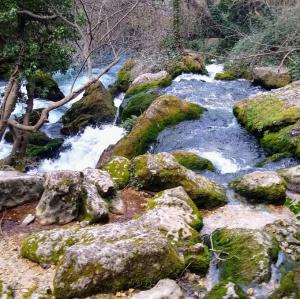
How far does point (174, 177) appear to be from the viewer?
7.96m

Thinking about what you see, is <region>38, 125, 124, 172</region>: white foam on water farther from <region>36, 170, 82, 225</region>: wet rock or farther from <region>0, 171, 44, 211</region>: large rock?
<region>36, 170, 82, 225</region>: wet rock

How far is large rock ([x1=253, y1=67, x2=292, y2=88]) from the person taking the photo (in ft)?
51.3

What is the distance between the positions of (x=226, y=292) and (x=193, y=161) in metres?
5.44

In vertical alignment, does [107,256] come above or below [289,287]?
above

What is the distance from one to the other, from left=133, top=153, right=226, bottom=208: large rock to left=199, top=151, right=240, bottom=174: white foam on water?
1.80 meters

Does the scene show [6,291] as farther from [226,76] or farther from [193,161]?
[226,76]

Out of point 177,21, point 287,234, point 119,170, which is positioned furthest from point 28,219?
point 177,21

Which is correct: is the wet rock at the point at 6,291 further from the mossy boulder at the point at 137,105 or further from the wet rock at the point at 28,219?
the mossy boulder at the point at 137,105

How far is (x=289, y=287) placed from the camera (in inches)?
185

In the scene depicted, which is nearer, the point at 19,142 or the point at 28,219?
the point at 28,219

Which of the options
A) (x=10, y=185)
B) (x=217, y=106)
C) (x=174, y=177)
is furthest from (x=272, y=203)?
(x=217, y=106)

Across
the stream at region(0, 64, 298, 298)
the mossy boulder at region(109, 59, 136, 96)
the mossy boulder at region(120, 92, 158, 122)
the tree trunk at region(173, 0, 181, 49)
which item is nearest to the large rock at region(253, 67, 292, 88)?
the stream at region(0, 64, 298, 298)

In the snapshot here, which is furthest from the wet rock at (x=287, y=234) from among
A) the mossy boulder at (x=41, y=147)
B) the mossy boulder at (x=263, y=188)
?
the mossy boulder at (x=41, y=147)

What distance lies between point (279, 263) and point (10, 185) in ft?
15.3
